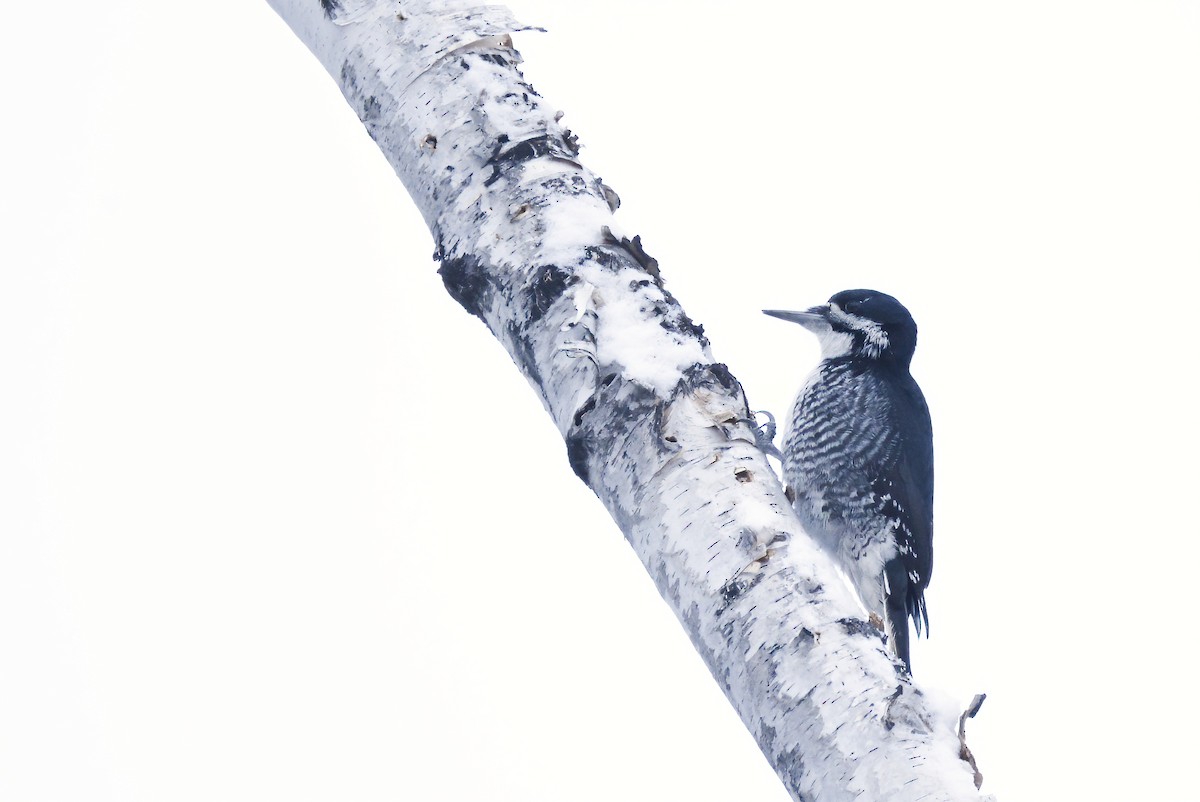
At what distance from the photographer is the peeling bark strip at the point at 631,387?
51.7 inches

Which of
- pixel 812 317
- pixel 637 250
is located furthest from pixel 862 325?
pixel 637 250

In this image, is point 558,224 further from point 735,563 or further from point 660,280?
point 735,563

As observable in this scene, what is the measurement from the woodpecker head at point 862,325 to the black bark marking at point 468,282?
2.27 m

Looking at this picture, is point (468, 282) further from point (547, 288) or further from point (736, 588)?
point (736, 588)

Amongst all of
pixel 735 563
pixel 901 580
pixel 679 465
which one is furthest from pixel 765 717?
pixel 901 580

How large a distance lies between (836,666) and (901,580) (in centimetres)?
266

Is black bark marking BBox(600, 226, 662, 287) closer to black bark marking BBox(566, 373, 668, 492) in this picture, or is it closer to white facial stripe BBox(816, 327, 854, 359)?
black bark marking BBox(566, 373, 668, 492)

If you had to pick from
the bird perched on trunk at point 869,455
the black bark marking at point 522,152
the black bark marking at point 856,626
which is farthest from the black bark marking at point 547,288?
the bird perched on trunk at point 869,455

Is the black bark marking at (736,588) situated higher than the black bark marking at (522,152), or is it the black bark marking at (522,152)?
the black bark marking at (522,152)

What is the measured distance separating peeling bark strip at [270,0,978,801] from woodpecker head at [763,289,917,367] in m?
2.16

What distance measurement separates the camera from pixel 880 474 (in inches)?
157

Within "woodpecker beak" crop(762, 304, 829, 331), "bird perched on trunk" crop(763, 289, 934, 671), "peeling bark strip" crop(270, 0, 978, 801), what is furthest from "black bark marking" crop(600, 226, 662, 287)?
"woodpecker beak" crop(762, 304, 829, 331)

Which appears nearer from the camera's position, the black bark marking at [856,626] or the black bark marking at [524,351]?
the black bark marking at [856,626]

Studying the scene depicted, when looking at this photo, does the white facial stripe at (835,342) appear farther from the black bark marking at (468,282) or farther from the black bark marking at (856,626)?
the black bark marking at (856,626)
